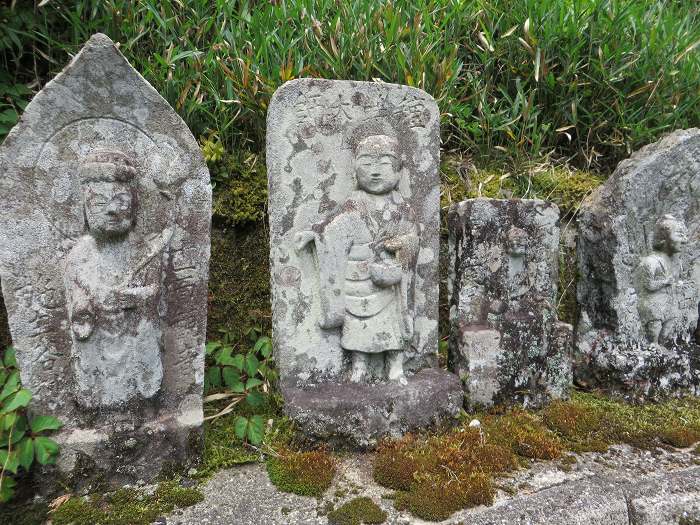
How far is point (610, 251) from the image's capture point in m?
3.32

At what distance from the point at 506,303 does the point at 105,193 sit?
2504mm

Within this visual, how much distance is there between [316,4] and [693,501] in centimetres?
486

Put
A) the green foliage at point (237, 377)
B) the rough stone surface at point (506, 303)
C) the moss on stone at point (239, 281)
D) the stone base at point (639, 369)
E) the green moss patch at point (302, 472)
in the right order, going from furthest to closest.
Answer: the moss on stone at point (239, 281)
the stone base at point (639, 369)
the rough stone surface at point (506, 303)
the green foliage at point (237, 377)
the green moss patch at point (302, 472)

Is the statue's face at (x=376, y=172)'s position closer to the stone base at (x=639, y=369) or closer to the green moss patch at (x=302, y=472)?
the green moss patch at (x=302, y=472)

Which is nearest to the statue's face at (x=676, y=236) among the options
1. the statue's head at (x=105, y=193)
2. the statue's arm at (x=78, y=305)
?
the statue's head at (x=105, y=193)

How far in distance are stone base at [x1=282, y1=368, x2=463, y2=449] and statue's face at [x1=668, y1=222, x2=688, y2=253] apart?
1988mm

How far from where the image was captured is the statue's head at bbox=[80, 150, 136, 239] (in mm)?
2141

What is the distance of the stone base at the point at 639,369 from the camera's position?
3285mm

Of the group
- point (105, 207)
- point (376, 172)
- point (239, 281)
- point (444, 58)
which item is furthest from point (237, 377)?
point (444, 58)

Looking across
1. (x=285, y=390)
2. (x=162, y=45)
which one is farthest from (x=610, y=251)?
(x=162, y=45)

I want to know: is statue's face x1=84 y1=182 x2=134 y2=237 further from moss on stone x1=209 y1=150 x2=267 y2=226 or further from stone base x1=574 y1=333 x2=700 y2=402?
stone base x1=574 y1=333 x2=700 y2=402

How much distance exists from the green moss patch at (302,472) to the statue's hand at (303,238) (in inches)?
46.5

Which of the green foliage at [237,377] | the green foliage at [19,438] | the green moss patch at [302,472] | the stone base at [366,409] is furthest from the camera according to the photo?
the green foliage at [237,377]

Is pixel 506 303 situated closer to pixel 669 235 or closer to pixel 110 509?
pixel 669 235
